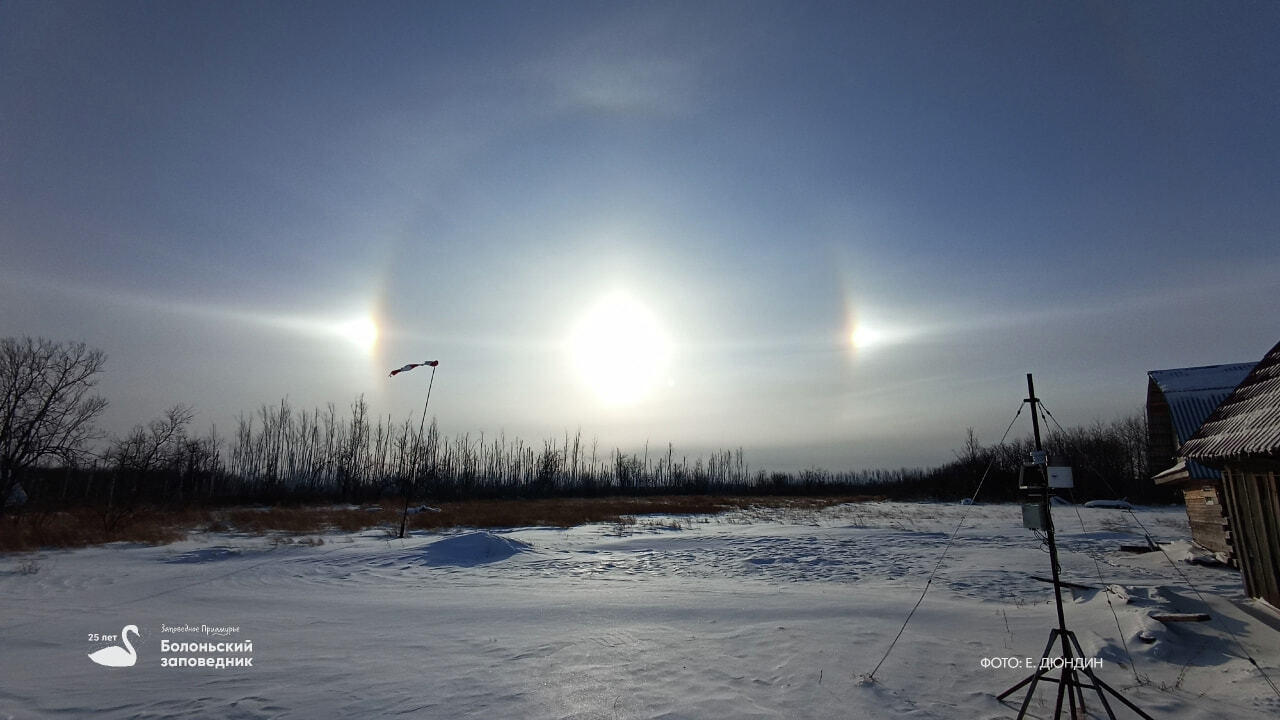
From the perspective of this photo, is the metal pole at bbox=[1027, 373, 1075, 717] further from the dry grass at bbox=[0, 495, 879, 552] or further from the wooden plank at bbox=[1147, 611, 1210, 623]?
the dry grass at bbox=[0, 495, 879, 552]

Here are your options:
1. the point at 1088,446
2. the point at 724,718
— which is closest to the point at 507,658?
the point at 724,718

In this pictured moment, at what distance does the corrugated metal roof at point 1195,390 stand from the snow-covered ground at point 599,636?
3344mm

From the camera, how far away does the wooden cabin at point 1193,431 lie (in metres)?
12.6

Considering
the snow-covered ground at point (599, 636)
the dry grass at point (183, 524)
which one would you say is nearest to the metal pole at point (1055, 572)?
the snow-covered ground at point (599, 636)

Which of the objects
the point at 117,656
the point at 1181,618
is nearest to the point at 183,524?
the point at 117,656

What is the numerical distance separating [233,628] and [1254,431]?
13850mm

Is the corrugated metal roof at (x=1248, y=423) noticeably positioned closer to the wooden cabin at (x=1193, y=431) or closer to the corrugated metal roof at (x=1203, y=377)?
the wooden cabin at (x=1193, y=431)

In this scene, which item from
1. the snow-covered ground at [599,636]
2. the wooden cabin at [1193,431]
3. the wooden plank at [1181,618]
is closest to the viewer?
the snow-covered ground at [599,636]

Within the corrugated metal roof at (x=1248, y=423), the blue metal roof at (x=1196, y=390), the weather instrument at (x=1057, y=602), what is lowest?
the weather instrument at (x=1057, y=602)

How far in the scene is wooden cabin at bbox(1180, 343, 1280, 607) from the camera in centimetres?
714

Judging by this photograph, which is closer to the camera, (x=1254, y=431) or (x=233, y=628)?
(x=1254, y=431)

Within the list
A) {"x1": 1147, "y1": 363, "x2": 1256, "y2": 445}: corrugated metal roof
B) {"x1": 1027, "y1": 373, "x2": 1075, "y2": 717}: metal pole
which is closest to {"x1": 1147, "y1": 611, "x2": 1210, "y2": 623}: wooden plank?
{"x1": 1027, "y1": 373, "x2": 1075, "y2": 717}: metal pole

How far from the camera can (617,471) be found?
9375 cm

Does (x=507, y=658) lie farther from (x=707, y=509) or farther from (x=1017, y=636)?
(x=707, y=509)
